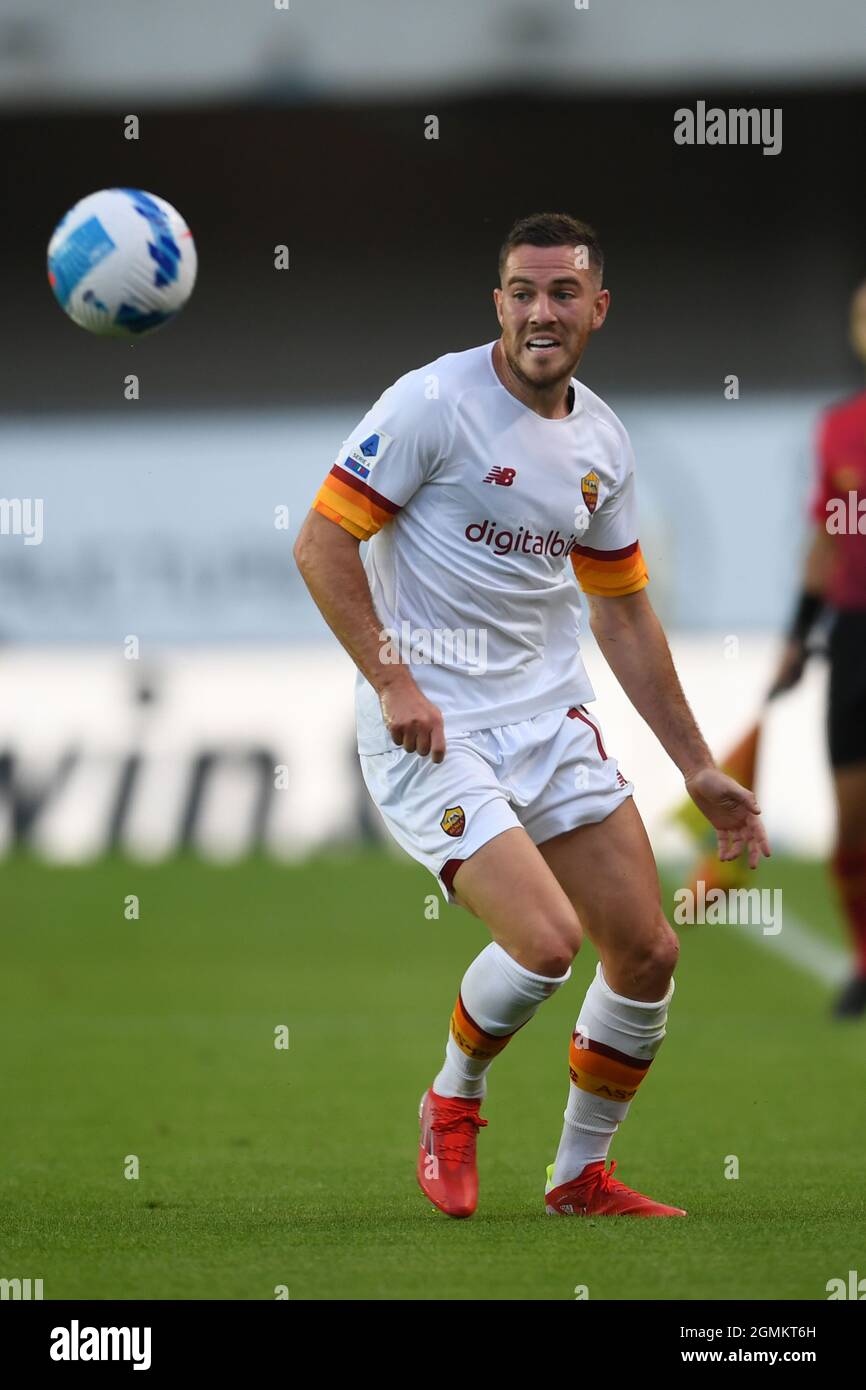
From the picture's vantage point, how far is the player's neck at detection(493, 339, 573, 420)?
16.9ft

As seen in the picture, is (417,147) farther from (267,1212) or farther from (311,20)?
(267,1212)

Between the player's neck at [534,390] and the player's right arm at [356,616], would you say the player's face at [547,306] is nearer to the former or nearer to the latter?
the player's neck at [534,390]

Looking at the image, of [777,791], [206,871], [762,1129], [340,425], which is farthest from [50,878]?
[762,1129]

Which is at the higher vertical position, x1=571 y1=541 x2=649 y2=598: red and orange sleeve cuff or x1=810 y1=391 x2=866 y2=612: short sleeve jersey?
x1=810 y1=391 x2=866 y2=612: short sleeve jersey

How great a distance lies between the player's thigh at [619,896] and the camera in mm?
5055

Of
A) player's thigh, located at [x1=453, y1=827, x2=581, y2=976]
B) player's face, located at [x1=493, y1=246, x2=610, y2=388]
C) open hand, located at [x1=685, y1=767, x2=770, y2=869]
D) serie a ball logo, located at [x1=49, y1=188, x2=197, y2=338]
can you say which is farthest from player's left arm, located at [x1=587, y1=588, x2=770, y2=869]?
serie a ball logo, located at [x1=49, y1=188, x2=197, y2=338]

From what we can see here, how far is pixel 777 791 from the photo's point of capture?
1602 cm

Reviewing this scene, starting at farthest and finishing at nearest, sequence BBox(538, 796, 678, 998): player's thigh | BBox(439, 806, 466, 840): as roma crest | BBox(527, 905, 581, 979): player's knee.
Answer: BBox(538, 796, 678, 998): player's thigh, BBox(439, 806, 466, 840): as roma crest, BBox(527, 905, 581, 979): player's knee

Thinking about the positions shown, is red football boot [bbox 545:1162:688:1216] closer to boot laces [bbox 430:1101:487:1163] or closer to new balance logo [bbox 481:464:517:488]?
boot laces [bbox 430:1101:487:1163]

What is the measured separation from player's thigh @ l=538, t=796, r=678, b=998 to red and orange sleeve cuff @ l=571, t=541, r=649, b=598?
56cm

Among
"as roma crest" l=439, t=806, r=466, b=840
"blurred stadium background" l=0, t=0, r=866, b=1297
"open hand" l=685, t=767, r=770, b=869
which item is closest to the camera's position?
"as roma crest" l=439, t=806, r=466, b=840

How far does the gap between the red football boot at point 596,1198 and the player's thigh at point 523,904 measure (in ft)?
1.88

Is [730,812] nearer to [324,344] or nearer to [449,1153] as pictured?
[449,1153]

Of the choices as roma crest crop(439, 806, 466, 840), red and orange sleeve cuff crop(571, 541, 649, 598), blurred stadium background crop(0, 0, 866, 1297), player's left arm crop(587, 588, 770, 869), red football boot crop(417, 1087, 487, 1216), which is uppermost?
blurred stadium background crop(0, 0, 866, 1297)
